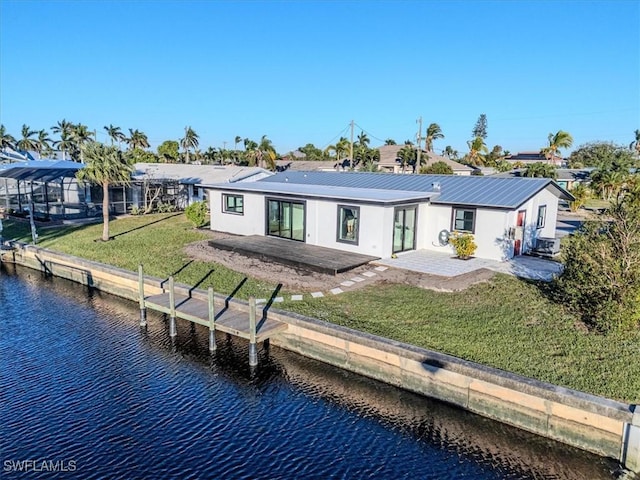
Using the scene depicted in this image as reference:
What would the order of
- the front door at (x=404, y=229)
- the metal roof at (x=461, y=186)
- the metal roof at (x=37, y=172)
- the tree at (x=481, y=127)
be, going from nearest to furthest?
the metal roof at (x=461, y=186) < the front door at (x=404, y=229) < the metal roof at (x=37, y=172) < the tree at (x=481, y=127)

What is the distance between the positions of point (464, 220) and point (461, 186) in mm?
2311

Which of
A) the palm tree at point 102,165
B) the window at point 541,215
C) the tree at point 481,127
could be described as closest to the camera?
the window at point 541,215

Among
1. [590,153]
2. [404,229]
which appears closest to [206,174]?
[404,229]

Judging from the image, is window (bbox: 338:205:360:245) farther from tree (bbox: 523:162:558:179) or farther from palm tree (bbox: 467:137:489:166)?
palm tree (bbox: 467:137:489:166)

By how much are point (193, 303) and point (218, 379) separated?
3.46 m

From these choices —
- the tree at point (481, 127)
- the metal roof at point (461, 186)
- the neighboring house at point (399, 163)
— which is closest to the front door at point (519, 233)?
the metal roof at point (461, 186)

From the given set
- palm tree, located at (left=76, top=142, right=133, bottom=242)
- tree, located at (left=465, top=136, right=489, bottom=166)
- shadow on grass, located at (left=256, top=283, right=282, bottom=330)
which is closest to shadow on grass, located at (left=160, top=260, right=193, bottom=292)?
shadow on grass, located at (left=256, top=283, right=282, bottom=330)

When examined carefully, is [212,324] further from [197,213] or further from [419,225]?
[197,213]

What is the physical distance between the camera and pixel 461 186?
20.1 meters

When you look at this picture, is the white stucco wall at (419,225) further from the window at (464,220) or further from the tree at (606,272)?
the tree at (606,272)

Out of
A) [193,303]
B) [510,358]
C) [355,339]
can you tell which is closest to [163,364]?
[193,303]

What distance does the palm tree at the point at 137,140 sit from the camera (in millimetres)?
66900

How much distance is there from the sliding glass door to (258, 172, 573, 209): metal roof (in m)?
3.73

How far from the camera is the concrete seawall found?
777cm
